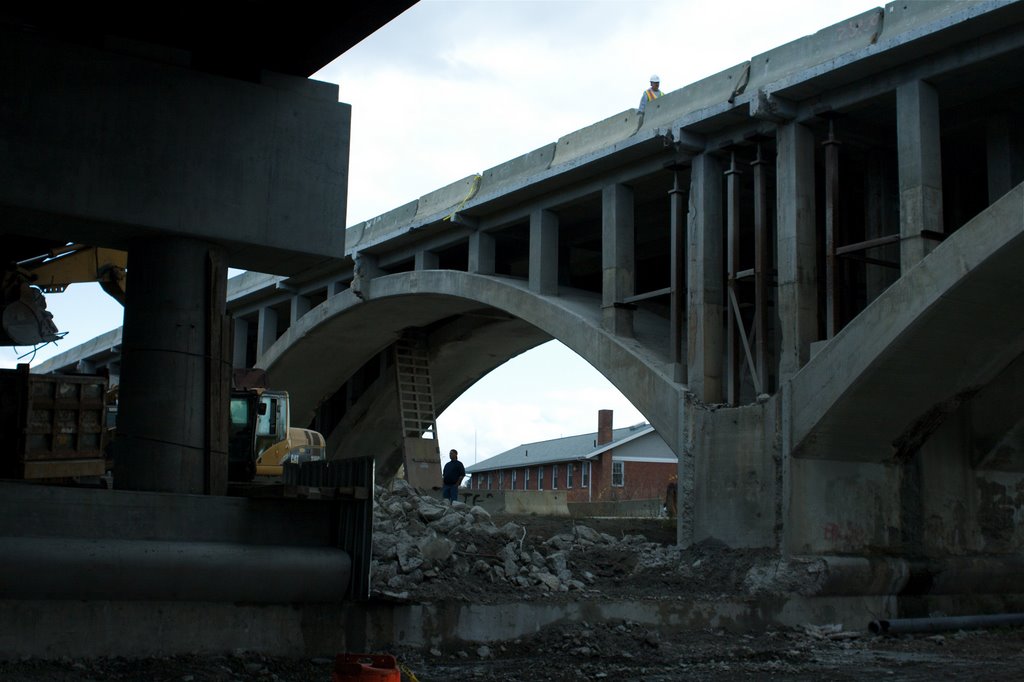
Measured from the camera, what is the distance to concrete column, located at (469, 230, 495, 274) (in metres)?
23.0

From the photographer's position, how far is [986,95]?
1538cm

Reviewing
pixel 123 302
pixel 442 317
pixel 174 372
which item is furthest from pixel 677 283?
pixel 442 317

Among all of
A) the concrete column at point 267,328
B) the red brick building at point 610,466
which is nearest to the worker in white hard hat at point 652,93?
the concrete column at point 267,328

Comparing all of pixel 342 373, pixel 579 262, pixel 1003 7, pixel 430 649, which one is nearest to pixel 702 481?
pixel 430 649

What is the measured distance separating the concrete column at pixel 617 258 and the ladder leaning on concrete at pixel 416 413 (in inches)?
424

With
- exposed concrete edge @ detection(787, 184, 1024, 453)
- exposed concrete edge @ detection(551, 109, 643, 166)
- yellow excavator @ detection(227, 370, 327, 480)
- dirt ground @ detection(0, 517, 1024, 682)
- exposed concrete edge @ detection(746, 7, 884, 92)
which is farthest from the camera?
exposed concrete edge @ detection(551, 109, 643, 166)

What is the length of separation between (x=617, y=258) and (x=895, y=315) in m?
6.03

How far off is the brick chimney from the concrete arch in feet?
60.2

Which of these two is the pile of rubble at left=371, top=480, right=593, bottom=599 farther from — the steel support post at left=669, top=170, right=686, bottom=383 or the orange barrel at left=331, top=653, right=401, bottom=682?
the orange barrel at left=331, top=653, right=401, bottom=682

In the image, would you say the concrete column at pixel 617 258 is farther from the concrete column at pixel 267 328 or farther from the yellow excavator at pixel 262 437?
the concrete column at pixel 267 328

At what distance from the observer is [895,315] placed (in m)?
14.0

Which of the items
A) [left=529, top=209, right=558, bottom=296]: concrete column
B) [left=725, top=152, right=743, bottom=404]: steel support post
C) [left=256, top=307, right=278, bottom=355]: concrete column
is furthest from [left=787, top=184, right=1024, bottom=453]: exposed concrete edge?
[left=256, top=307, right=278, bottom=355]: concrete column

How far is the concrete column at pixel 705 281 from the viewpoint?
1709 centimetres

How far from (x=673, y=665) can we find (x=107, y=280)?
13610 millimetres
